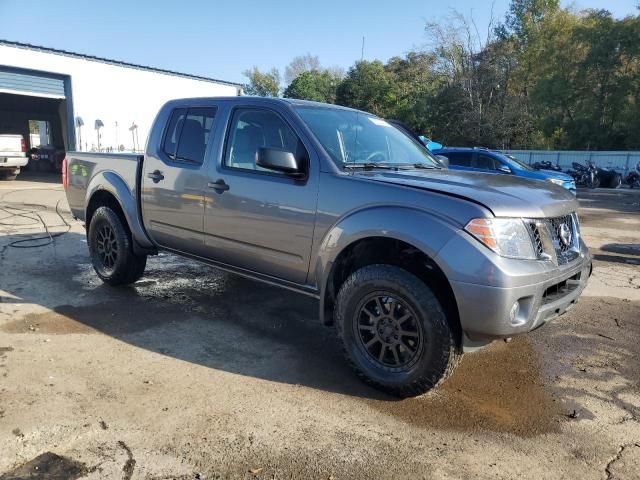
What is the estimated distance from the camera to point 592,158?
28.7m

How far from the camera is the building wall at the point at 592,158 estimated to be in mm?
27328

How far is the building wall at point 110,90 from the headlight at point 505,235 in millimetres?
20781

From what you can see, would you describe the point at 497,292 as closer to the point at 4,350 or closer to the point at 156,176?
the point at 156,176

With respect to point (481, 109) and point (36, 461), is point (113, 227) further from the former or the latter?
point (481, 109)

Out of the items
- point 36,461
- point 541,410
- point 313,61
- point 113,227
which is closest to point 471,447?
point 541,410

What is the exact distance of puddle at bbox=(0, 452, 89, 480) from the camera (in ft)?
8.06

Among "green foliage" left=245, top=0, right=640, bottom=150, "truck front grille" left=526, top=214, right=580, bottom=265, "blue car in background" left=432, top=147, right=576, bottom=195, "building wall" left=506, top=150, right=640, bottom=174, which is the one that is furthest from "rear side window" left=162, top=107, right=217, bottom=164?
"green foliage" left=245, top=0, right=640, bottom=150

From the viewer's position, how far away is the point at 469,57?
1444 inches

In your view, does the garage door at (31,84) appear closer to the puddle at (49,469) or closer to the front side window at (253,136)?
the front side window at (253,136)

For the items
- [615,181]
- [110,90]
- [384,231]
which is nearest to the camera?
[384,231]

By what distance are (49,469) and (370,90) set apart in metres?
40.6

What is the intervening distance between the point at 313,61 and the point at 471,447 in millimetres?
66965

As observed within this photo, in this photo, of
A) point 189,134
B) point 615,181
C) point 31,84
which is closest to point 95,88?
point 31,84

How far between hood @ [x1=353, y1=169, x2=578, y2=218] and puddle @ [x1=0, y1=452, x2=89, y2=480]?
239cm
